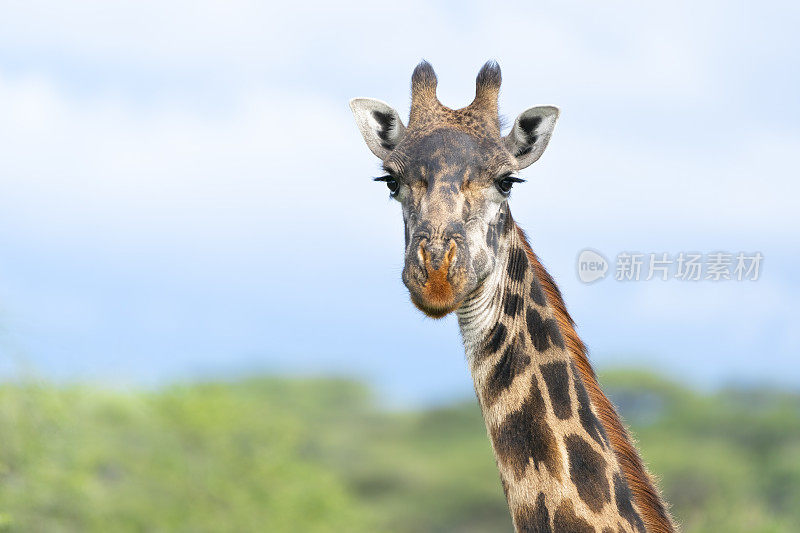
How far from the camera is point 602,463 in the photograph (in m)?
8.19

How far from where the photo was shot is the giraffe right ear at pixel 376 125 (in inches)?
380

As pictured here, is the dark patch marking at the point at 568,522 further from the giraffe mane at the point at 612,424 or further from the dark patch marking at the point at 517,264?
the dark patch marking at the point at 517,264

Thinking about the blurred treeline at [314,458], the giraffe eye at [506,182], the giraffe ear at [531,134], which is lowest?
the blurred treeline at [314,458]

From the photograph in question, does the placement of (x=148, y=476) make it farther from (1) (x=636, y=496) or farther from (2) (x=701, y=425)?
(2) (x=701, y=425)

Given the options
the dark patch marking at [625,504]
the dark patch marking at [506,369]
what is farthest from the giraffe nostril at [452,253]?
the dark patch marking at [625,504]

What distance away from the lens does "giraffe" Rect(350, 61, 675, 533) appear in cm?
793

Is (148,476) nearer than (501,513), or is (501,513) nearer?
(148,476)

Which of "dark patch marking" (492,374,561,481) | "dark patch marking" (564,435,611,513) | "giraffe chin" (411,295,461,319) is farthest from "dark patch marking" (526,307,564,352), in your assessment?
"giraffe chin" (411,295,461,319)

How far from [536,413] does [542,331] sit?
0.77m

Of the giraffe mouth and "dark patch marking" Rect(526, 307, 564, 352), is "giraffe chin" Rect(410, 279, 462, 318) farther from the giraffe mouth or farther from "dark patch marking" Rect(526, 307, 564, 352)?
"dark patch marking" Rect(526, 307, 564, 352)

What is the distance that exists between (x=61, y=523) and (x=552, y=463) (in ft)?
78.9

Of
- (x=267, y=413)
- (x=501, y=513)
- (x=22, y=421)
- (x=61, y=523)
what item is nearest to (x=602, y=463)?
(x=22, y=421)

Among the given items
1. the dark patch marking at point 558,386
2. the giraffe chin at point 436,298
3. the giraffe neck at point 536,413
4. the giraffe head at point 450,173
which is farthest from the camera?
the dark patch marking at point 558,386

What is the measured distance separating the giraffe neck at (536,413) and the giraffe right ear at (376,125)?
5.46ft
